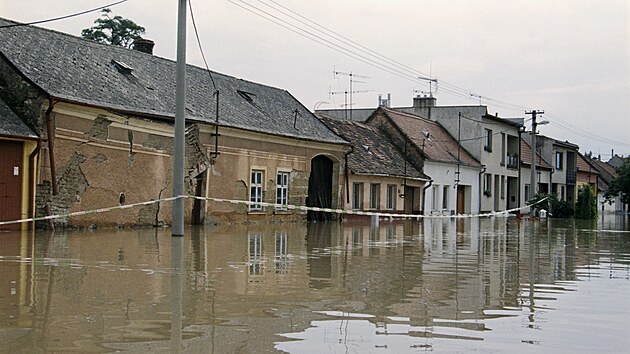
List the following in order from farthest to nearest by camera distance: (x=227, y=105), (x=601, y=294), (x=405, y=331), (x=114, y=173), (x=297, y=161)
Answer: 1. (x=297, y=161)
2. (x=227, y=105)
3. (x=114, y=173)
4. (x=601, y=294)
5. (x=405, y=331)

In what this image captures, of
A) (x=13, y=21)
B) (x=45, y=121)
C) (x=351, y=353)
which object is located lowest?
(x=351, y=353)

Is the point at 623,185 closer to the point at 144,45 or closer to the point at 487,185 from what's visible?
the point at 487,185

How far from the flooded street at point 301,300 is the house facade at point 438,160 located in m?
27.8

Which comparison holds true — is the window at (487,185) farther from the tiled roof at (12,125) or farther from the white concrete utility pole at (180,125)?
the white concrete utility pole at (180,125)

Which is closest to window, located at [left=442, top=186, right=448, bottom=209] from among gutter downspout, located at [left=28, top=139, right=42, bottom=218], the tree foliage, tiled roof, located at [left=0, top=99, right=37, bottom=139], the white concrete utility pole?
the tree foliage

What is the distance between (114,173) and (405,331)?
17516 millimetres

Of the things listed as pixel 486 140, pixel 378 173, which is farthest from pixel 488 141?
pixel 378 173

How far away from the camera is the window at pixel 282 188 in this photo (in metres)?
32.9

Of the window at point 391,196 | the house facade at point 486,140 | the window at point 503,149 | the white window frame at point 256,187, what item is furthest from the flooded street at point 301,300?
the window at point 503,149

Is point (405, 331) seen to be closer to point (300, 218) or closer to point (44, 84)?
point (44, 84)

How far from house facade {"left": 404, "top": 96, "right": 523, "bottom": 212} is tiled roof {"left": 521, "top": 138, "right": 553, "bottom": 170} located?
1.94 metres

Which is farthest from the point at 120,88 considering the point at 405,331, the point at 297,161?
the point at 405,331

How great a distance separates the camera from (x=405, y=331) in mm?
7844

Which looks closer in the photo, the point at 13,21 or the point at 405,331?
the point at 405,331
